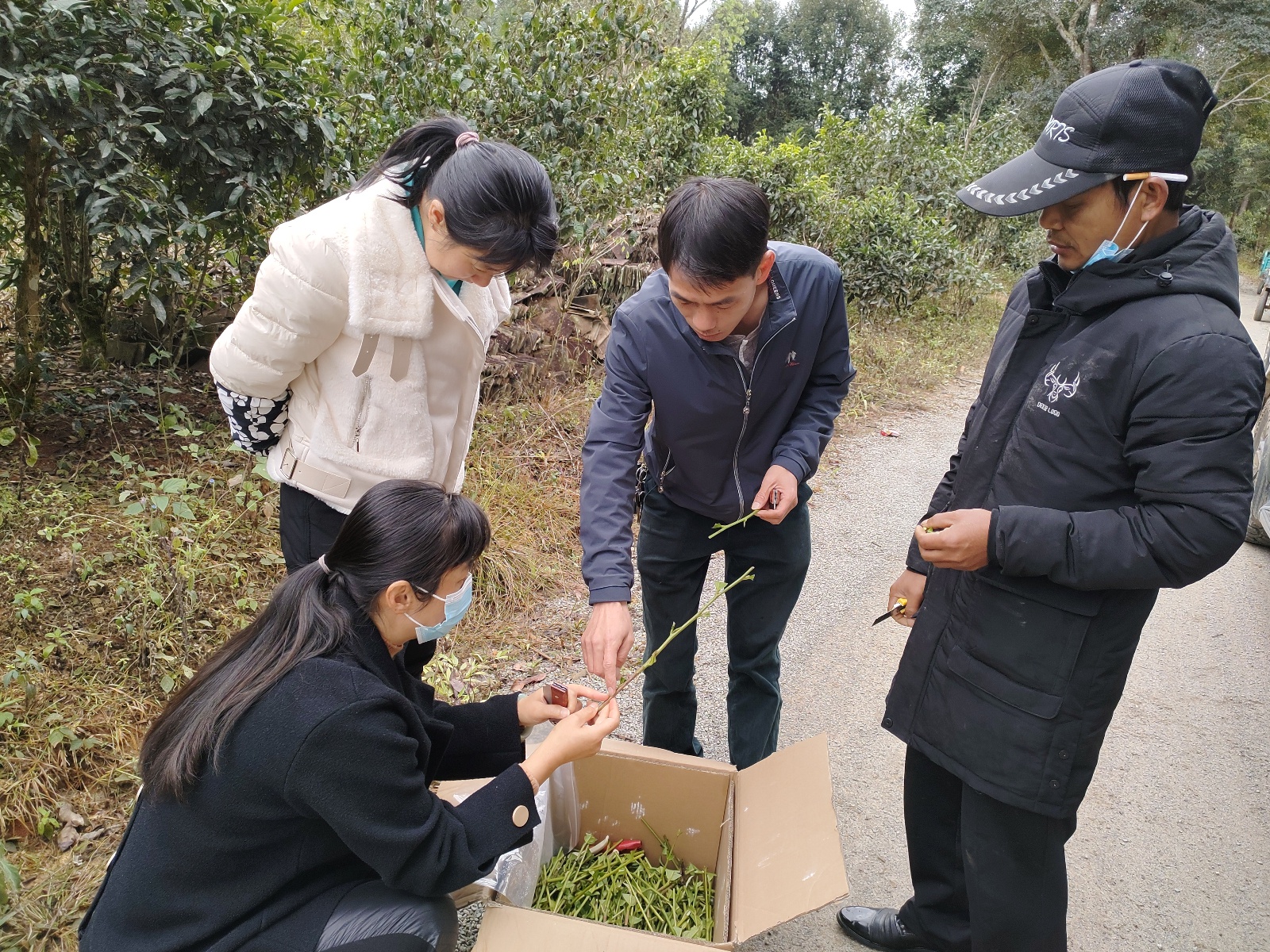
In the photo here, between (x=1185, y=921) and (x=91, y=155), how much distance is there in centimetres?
439

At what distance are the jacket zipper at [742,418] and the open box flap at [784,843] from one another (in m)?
0.62

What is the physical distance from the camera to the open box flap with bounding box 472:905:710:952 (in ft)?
5.29

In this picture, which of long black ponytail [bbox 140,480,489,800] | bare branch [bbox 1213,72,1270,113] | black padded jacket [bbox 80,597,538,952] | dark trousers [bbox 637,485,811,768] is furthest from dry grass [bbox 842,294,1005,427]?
bare branch [bbox 1213,72,1270,113]

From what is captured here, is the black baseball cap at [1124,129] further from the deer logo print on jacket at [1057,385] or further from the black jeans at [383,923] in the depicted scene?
the black jeans at [383,923]

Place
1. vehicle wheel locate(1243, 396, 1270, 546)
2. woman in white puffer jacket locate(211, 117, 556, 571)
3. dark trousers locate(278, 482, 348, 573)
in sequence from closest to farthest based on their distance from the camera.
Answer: woman in white puffer jacket locate(211, 117, 556, 571)
dark trousers locate(278, 482, 348, 573)
vehicle wheel locate(1243, 396, 1270, 546)

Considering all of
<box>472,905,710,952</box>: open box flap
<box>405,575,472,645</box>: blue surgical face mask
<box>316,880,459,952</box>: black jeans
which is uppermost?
<box>405,575,472,645</box>: blue surgical face mask

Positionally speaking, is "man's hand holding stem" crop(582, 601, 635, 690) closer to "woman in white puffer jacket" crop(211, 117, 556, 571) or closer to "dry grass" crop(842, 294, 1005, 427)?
"woman in white puffer jacket" crop(211, 117, 556, 571)

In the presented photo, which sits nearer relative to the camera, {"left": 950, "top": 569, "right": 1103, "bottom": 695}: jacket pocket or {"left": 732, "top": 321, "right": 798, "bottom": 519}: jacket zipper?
{"left": 950, "top": 569, "right": 1103, "bottom": 695}: jacket pocket

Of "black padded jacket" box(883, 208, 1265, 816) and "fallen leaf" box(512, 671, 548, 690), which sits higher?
"black padded jacket" box(883, 208, 1265, 816)

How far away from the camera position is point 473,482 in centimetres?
431

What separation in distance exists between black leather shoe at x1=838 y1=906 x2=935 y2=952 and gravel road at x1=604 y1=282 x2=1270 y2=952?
1.8 inches

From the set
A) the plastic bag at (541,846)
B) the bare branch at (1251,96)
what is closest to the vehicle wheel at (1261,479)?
the plastic bag at (541,846)

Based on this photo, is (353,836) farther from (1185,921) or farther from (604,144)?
(604,144)

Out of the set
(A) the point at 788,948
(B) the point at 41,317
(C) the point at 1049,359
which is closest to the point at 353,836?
(A) the point at 788,948
